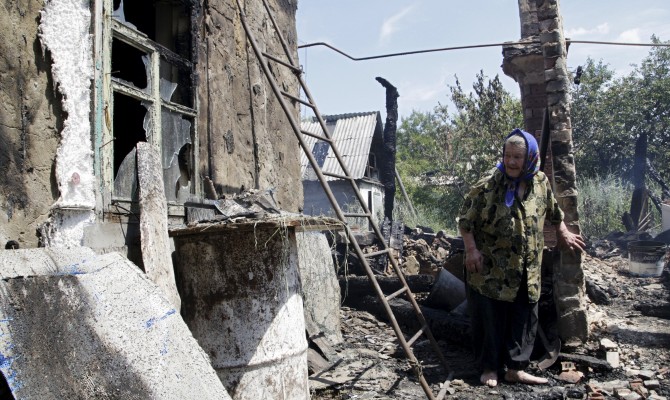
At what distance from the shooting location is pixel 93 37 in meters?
3.25

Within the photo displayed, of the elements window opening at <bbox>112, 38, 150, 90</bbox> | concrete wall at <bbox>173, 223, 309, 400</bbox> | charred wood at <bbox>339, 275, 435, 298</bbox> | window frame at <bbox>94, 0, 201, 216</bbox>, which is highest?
window opening at <bbox>112, 38, 150, 90</bbox>

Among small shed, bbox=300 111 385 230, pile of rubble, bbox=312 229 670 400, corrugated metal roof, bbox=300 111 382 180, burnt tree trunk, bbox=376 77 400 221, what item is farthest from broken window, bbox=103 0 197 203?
corrugated metal roof, bbox=300 111 382 180

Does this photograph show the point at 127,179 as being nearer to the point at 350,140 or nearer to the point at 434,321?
the point at 434,321

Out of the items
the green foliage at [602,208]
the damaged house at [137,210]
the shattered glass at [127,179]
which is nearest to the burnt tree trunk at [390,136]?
the green foliage at [602,208]

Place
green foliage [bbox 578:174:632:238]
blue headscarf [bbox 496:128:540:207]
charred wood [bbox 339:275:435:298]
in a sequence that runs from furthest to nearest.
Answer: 1. green foliage [bbox 578:174:632:238]
2. charred wood [bbox 339:275:435:298]
3. blue headscarf [bbox 496:128:540:207]

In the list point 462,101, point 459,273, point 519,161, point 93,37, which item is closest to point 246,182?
point 93,37

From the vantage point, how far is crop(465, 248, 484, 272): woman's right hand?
4348mm

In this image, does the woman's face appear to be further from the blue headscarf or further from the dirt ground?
the dirt ground

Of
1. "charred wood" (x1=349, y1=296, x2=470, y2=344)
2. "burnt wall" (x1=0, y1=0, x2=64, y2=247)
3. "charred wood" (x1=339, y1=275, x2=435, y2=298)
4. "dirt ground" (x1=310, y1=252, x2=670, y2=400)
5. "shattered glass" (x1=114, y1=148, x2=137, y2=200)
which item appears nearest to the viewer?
"burnt wall" (x1=0, y1=0, x2=64, y2=247)

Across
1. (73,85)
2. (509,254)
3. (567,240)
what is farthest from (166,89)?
(567,240)

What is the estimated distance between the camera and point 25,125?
2824 millimetres

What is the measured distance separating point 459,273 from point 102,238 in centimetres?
447

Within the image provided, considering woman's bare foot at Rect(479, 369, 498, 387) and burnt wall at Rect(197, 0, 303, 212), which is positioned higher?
burnt wall at Rect(197, 0, 303, 212)

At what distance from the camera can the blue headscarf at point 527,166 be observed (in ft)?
14.0
